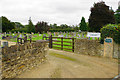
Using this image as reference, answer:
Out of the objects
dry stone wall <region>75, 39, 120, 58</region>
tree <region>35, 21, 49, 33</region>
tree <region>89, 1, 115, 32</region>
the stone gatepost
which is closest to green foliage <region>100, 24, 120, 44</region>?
the stone gatepost

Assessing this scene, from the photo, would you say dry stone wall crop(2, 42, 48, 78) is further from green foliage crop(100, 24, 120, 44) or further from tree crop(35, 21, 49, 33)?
tree crop(35, 21, 49, 33)

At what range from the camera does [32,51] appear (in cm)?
495

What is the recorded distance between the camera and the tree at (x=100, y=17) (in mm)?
27097

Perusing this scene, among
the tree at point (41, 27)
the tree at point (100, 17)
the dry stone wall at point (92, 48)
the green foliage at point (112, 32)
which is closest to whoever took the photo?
the green foliage at point (112, 32)

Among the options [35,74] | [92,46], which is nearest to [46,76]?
[35,74]

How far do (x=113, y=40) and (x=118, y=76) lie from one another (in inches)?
131

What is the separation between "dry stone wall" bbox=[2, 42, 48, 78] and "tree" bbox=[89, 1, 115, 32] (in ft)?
84.3

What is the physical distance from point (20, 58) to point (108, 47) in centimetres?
599

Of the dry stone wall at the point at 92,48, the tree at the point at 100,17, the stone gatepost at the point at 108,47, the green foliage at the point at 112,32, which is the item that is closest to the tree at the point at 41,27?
the tree at the point at 100,17

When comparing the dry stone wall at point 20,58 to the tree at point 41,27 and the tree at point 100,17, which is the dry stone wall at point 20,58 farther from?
the tree at point 41,27

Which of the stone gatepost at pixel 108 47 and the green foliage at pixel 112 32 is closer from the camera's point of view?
the green foliage at pixel 112 32

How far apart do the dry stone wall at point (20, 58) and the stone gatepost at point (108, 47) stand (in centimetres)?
470

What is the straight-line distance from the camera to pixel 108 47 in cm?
673

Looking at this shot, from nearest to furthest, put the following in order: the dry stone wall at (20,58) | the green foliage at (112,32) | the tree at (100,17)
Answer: the dry stone wall at (20,58), the green foliage at (112,32), the tree at (100,17)
